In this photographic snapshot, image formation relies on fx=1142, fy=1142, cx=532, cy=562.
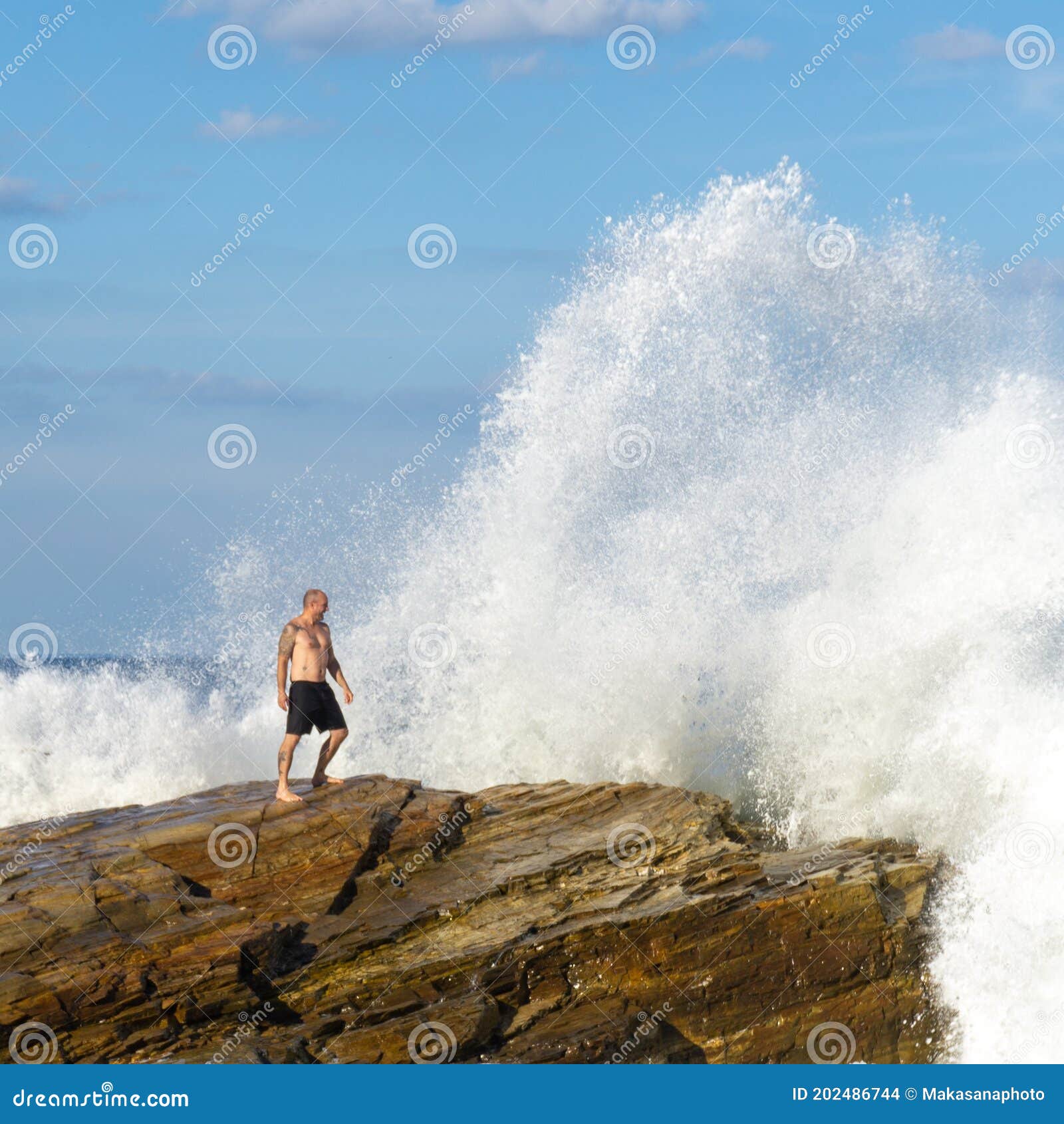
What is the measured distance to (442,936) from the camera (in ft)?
27.9

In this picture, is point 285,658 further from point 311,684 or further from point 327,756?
point 327,756

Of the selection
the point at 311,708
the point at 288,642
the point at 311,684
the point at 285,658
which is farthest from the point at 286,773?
the point at 288,642

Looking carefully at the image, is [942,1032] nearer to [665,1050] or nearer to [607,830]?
[665,1050]

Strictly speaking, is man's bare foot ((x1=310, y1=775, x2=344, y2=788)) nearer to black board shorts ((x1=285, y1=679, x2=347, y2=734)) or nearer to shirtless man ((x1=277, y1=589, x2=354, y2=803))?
shirtless man ((x1=277, y1=589, x2=354, y2=803))

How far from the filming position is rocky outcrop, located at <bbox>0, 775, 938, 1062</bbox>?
751cm

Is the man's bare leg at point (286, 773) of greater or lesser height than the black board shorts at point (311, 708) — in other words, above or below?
below

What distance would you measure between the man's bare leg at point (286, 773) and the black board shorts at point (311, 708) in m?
0.26

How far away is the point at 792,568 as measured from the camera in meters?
14.0

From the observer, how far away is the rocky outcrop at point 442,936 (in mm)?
7512

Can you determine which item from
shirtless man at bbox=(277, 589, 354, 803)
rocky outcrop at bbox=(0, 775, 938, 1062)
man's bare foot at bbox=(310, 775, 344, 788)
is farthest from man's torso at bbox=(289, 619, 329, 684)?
rocky outcrop at bbox=(0, 775, 938, 1062)

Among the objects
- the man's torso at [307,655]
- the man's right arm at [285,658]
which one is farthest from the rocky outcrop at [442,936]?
the man's torso at [307,655]

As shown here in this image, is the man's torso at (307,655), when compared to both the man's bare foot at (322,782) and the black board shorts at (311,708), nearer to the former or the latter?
the black board shorts at (311,708)

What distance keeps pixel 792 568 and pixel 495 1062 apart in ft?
26.0

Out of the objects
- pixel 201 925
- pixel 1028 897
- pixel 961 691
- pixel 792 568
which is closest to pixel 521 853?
pixel 201 925
